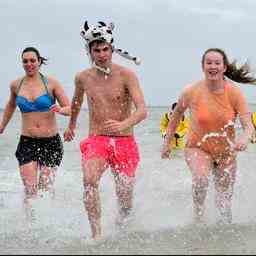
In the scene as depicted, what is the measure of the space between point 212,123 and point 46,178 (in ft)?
6.74

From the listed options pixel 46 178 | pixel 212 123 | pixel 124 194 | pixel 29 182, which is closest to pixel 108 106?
pixel 124 194

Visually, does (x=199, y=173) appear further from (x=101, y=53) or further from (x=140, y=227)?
(x=101, y=53)

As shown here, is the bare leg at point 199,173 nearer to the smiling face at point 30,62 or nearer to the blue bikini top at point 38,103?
the blue bikini top at point 38,103

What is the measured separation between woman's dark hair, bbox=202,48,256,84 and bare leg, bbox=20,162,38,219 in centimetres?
219

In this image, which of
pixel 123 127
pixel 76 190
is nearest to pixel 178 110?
pixel 123 127

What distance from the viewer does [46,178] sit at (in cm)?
819

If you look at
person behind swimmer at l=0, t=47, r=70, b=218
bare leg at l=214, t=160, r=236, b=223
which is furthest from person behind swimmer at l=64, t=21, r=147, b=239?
person behind swimmer at l=0, t=47, r=70, b=218

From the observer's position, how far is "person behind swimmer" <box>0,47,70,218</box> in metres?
8.09

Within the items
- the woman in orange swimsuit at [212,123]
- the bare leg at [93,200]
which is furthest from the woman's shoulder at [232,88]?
the bare leg at [93,200]

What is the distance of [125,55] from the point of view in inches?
287

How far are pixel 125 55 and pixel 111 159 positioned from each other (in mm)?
1045

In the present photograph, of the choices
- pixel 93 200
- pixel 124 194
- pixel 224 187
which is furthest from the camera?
pixel 224 187

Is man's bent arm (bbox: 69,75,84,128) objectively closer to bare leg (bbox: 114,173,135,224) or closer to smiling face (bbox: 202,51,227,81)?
bare leg (bbox: 114,173,135,224)

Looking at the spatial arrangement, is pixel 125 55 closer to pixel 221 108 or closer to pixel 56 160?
pixel 221 108
